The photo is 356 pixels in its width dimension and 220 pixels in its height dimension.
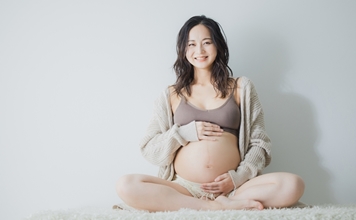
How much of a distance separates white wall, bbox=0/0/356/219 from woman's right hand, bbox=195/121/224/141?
46cm

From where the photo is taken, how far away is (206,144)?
5.86 ft

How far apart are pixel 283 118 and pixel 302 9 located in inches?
26.2

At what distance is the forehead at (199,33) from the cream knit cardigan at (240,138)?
31 cm

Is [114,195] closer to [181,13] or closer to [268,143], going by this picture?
[268,143]

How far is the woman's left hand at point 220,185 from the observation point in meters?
1.72

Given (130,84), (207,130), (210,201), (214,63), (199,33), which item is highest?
(199,33)

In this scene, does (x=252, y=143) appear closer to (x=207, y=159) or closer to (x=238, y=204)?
(x=207, y=159)

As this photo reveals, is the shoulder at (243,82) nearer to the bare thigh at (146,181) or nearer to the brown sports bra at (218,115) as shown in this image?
the brown sports bra at (218,115)

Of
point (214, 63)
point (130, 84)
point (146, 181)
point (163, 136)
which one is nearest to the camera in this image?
point (146, 181)

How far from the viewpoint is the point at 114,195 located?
2.13m

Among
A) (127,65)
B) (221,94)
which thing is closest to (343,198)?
(221,94)

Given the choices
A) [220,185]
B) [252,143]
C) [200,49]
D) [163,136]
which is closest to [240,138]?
[252,143]

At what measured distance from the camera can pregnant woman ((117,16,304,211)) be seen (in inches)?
62.2

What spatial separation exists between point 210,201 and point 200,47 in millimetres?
810
